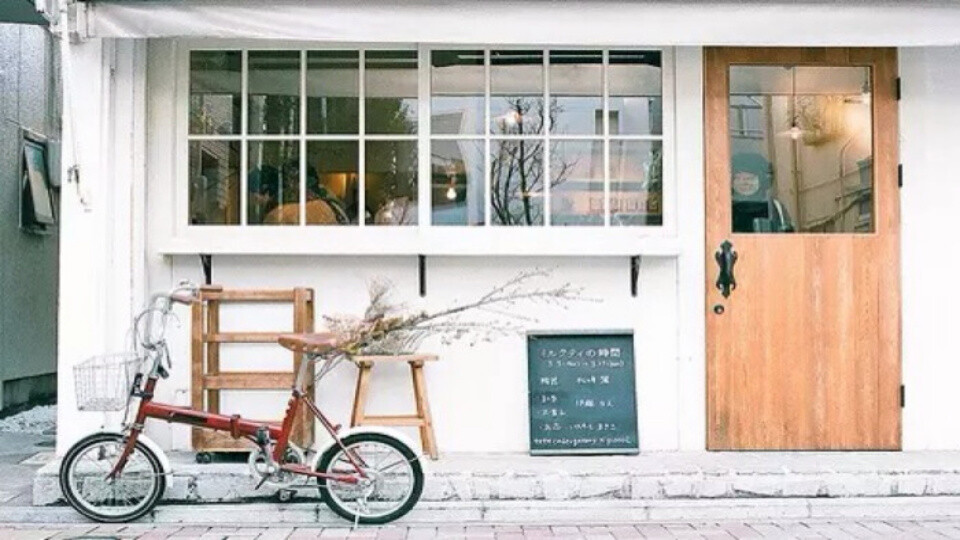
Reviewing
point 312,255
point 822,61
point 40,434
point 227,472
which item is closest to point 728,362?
point 822,61

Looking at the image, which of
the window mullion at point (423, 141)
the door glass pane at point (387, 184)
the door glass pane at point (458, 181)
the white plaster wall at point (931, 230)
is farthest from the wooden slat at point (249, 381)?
the white plaster wall at point (931, 230)

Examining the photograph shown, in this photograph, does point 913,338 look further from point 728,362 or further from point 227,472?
point 227,472

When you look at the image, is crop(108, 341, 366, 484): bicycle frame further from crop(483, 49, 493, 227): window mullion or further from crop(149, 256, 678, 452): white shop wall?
crop(483, 49, 493, 227): window mullion

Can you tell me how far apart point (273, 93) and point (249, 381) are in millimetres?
1903

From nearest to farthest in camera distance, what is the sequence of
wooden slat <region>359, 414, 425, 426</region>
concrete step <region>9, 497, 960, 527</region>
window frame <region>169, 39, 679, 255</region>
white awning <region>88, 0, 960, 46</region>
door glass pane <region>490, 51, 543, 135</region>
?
1. concrete step <region>9, 497, 960, 527</region>
2. white awning <region>88, 0, 960, 46</region>
3. wooden slat <region>359, 414, 425, 426</region>
4. window frame <region>169, 39, 679, 255</region>
5. door glass pane <region>490, 51, 543, 135</region>

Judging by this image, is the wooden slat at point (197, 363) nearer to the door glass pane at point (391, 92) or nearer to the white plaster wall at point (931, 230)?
the door glass pane at point (391, 92)

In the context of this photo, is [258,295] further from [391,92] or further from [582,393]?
[582,393]

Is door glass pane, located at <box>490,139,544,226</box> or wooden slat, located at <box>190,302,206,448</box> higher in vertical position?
door glass pane, located at <box>490,139,544,226</box>

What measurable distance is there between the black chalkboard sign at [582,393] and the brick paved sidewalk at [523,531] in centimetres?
87

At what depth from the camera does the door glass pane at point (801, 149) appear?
6863mm

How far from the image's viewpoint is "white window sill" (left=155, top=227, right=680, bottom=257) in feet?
21.8

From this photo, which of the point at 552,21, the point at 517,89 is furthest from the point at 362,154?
the point at 552,21

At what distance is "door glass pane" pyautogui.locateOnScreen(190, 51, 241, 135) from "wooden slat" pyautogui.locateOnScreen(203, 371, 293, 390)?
1.65 m

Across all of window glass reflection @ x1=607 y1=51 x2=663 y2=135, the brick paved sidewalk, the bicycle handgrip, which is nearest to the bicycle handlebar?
the bicycle handgrip
